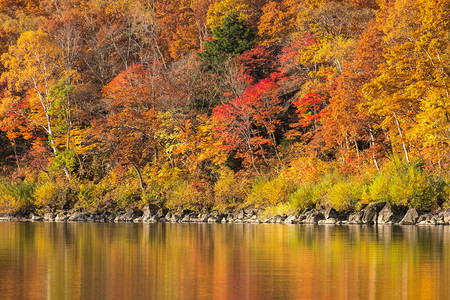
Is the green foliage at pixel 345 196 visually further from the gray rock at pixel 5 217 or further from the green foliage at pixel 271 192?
the gray rock at pixel 5 217

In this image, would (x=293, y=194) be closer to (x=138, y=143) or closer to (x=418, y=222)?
(x=418, y=222)

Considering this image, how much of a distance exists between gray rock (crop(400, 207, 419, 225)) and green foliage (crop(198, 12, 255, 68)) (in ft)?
74.4

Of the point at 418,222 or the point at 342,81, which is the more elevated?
the point at 342,81

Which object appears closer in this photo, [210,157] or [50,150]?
[210,157]

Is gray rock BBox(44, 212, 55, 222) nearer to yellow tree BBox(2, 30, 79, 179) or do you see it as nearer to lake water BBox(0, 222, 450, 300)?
yellow tree BBox(2, 30, 79, 179)

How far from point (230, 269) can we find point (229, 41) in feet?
122

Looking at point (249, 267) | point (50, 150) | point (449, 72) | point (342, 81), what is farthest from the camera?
point (50, 150)

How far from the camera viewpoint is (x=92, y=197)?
44344 mm

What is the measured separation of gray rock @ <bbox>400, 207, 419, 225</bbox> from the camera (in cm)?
2877

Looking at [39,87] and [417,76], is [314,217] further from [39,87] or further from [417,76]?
[39,87]

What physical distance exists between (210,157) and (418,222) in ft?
57.4

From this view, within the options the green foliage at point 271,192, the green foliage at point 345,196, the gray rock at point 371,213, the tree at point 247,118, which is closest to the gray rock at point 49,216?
the tree at point 247,118

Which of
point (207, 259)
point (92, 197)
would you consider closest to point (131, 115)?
point (92, 197)

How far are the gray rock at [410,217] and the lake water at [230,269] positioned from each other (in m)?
8.55
